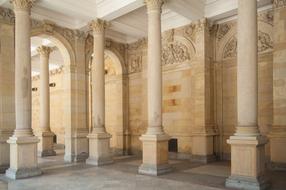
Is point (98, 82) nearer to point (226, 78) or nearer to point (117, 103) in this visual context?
point (117, 103)

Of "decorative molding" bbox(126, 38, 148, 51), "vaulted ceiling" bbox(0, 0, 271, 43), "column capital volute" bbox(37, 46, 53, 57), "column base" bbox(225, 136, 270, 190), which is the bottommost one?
"column base" bbox(225, 136, 270, 190)

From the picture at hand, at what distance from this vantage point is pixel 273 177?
905 centimetres

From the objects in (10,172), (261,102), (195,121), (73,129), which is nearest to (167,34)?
(195,121)

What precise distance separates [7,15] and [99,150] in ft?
21.2

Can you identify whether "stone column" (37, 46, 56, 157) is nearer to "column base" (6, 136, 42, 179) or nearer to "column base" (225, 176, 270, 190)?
"column base" (6, 136, 42, 179)

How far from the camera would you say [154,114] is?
33.6 feet

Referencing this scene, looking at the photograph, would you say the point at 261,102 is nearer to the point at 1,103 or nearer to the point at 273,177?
the point at 273,177

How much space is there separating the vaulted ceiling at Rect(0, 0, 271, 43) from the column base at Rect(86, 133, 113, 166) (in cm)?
510

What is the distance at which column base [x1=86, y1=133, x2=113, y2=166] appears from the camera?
12172mm

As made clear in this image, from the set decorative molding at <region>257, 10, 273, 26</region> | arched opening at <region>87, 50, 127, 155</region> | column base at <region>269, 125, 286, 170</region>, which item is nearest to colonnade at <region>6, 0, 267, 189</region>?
column base at <region>269, 125, 286, 170</region>

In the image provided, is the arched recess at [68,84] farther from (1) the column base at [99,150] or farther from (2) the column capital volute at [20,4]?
(2) the column capital volute at [20,4]

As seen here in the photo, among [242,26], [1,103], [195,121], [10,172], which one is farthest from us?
[195,121]

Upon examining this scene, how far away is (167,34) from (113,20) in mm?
2762

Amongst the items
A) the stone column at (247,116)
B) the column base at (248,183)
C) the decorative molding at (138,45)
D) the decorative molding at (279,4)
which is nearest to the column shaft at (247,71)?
the stone column at (247,116)
